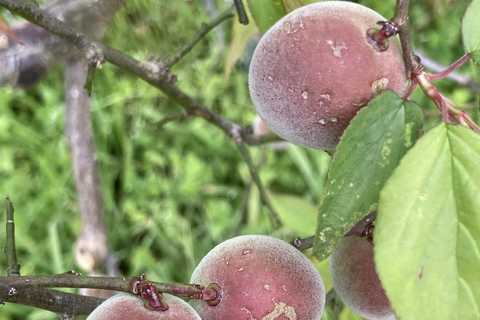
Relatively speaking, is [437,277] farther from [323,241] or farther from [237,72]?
[237,72]

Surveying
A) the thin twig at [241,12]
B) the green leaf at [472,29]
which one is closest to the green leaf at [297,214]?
the thin twig at [241,12]

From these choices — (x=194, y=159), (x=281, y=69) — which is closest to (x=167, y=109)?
(x=194, y=159)

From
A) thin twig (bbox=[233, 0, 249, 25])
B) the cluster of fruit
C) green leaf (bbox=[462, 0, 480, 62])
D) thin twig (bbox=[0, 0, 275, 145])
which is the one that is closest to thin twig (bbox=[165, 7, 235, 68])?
thin twig (bbox=[0, 0, 275, 145])

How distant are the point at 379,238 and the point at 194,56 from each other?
1.43 metres

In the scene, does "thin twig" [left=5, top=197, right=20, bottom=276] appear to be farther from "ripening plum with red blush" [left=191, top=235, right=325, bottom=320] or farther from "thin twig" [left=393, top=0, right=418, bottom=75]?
"thin twig" [left=393, top=0, right=418, bottom=75]

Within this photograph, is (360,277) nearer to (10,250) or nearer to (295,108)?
(295,108)

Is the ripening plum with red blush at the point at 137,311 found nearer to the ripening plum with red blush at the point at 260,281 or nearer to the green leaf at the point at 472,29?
the ripening plum with red blush at the point at 260,281

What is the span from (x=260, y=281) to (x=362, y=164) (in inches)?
5.6

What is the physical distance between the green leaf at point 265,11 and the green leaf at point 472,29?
0.22 m

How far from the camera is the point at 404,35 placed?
64cm

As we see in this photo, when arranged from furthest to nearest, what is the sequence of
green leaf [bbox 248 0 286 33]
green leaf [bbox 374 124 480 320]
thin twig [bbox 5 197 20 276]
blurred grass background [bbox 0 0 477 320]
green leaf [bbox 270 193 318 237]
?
blurred grass background [bbox 0 0 477 320]
green leaf [bbox 270 193 318 237]
green leaf [bbox 248 0 286 33]
thin twig [bbox 5 197 20 276]
green leaf [bbox 374 124 480 320]

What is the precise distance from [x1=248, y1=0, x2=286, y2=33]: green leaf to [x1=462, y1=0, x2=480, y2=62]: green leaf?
0.71 ft

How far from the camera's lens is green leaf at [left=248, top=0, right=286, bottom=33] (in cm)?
82

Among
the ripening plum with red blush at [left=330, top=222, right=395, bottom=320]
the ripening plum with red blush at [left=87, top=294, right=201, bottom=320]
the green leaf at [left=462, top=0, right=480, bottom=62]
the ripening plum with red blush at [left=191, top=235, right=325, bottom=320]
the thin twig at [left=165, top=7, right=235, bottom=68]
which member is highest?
the thin twig at [left=165, top=7, right=235, bottom=68]
